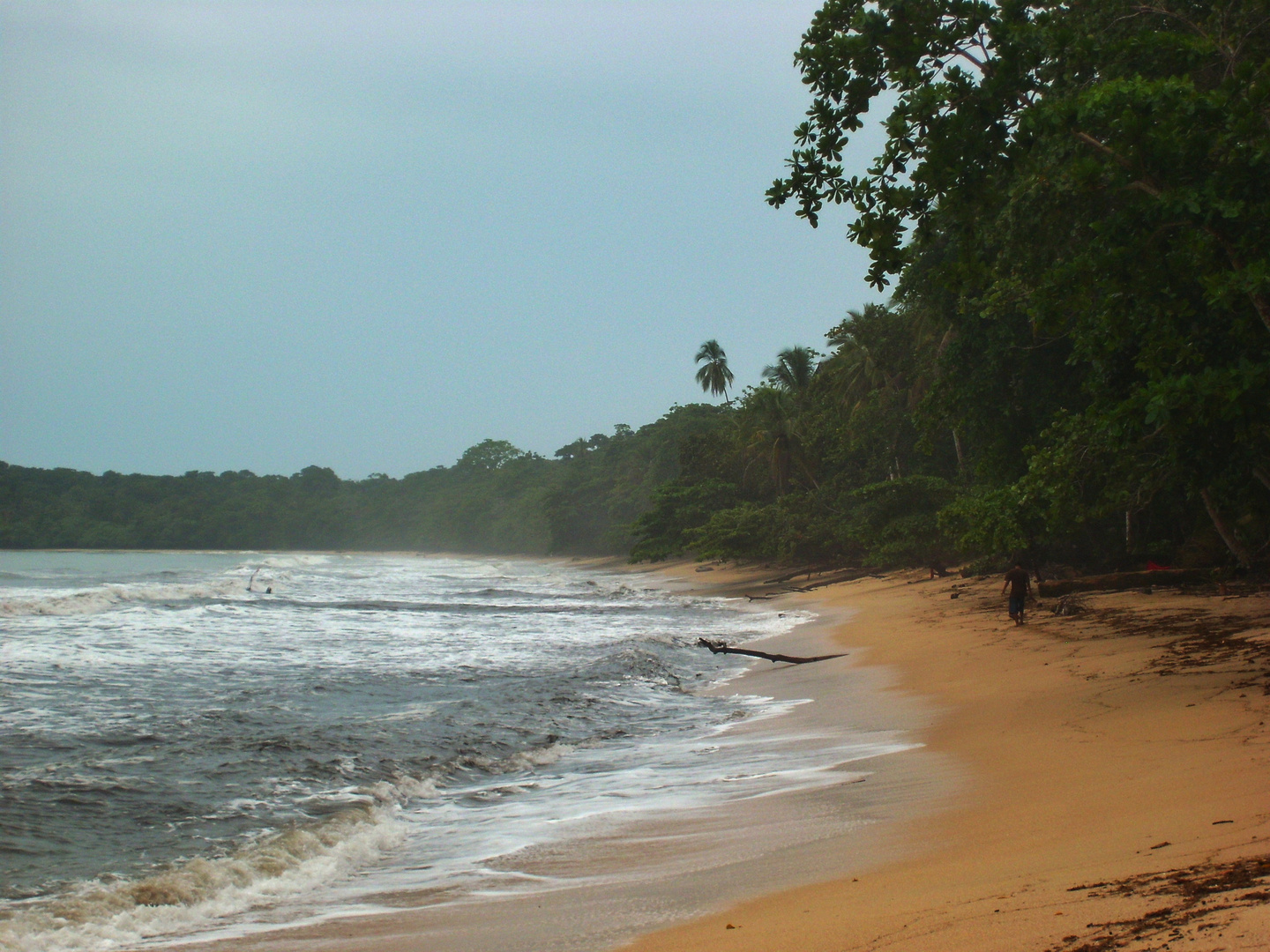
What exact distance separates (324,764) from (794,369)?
1702 inches

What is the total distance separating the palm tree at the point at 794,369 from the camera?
4881 cm

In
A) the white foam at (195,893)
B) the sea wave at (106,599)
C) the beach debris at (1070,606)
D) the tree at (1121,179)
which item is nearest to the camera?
the white foam at (195,893)

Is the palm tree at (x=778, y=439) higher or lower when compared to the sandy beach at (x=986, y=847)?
higher

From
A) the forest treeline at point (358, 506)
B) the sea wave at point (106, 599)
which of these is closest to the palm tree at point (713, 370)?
the forest treeline at point (358, 506)

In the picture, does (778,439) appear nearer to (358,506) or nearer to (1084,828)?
(1084,828)

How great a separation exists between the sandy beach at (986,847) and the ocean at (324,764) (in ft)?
1.88

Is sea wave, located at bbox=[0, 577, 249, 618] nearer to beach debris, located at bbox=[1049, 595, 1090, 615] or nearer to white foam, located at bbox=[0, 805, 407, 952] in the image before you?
white foam, located at bbox=[0, 805, 407, 952]

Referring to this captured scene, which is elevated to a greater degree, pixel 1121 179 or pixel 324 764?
pixel 1121 179

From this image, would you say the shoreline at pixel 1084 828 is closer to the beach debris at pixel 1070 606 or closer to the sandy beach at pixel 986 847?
the sandy beach at pixel 986 847

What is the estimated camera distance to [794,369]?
161 feet

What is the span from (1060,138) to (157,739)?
32.7 ft

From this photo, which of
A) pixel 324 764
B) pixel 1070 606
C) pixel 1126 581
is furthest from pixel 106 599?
pixel 1126 581

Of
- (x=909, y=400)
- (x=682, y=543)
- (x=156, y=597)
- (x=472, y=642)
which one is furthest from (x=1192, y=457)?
(x=682, y=543)

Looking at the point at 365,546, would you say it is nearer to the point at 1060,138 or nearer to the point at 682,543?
the point at 682,543
